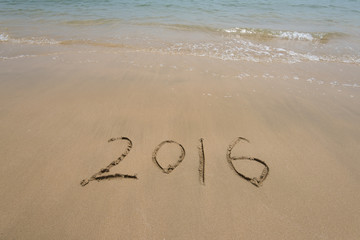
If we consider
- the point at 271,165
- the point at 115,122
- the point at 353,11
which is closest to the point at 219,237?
the point at 271,165

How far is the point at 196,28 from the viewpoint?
6.63m

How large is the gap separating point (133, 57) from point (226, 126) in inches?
108

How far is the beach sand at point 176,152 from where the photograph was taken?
158 centimetres

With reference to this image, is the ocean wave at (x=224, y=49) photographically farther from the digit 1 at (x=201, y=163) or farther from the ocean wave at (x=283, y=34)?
the digit 1 at (x=201, y=163)

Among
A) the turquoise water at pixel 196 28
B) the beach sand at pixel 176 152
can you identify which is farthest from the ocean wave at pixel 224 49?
the beach sand at pixel 176 152

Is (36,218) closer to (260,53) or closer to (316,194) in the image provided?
(316,194)

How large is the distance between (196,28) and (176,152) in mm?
5531

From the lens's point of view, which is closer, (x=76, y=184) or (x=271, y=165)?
(x=76, y=184)

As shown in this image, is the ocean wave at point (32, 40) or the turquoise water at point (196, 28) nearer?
the turquoise water at point (196, 28)

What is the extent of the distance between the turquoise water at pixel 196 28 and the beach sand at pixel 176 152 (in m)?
1.60

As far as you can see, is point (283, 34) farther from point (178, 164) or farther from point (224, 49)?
point (178, 164)

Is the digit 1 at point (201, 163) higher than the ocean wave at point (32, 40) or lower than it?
lower

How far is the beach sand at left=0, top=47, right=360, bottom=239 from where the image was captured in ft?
5.17

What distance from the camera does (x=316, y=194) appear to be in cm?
180
